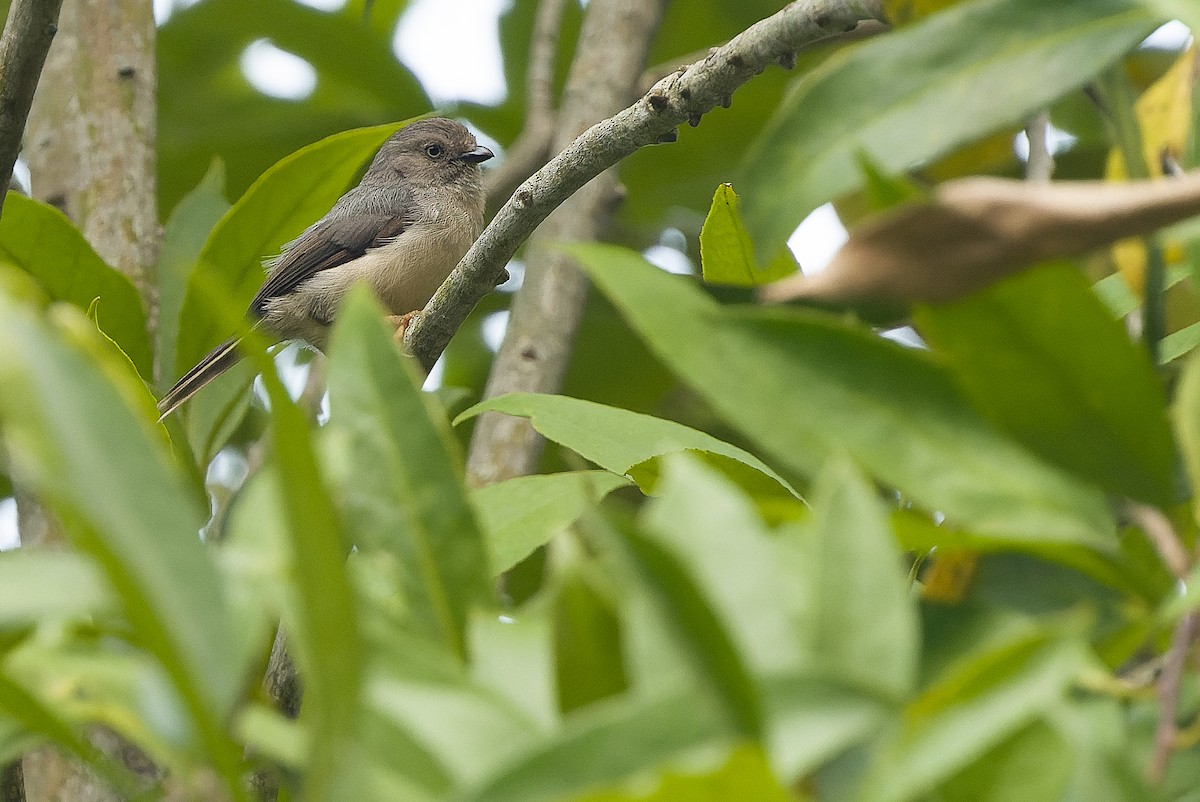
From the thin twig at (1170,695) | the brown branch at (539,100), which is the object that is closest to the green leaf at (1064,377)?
the thin twig at (1170,695)

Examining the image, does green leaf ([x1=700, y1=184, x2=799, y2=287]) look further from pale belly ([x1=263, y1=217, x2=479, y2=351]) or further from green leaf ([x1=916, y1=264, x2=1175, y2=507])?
pale belly ([x1=263, y1=217, x2=479, y2=351])

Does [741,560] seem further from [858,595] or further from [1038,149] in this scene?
[1038,149]

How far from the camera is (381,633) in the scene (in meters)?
0.90

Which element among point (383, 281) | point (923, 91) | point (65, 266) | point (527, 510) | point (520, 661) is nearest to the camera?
point (520, 661)

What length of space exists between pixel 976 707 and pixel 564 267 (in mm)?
3431

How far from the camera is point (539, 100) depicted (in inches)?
187

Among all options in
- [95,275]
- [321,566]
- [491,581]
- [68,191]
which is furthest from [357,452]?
[68,191]

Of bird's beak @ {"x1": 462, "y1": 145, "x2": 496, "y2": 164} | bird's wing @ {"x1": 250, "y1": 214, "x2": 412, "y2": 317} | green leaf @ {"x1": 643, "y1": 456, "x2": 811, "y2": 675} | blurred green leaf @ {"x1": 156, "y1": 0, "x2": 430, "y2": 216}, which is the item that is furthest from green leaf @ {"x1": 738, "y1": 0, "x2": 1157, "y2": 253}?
bird's beak @ {"x1": 462, "y1": 145, "x2": 496, "y2": 164}

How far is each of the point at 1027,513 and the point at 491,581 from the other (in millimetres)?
397

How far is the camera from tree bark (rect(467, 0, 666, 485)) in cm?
383

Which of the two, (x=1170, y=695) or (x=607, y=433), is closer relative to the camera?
(x=1170, y=695)

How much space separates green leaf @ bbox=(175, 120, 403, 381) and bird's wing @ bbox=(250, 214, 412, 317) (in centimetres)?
293

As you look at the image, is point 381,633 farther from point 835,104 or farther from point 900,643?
point 835,104

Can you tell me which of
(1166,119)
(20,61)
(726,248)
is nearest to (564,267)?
(20,61)
